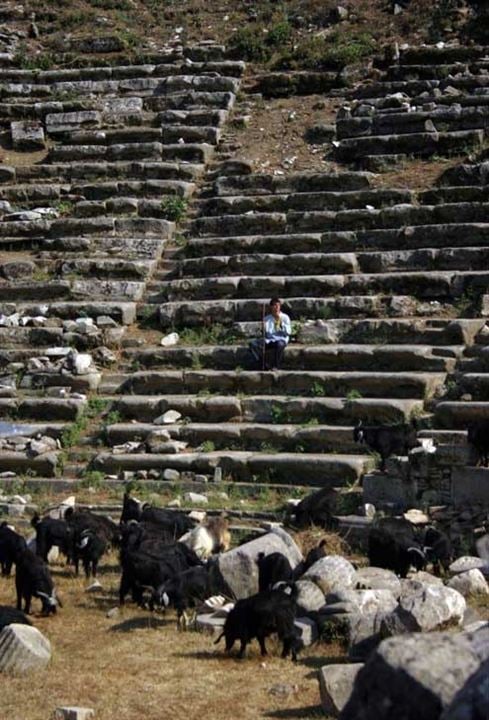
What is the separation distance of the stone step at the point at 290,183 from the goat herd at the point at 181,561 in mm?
9280

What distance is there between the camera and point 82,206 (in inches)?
845

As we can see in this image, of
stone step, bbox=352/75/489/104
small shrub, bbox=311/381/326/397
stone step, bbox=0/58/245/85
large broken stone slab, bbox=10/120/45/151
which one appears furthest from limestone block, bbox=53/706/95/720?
stone step, bbox=0/58/245/85

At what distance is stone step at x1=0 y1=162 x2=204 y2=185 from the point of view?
2223 centimetres

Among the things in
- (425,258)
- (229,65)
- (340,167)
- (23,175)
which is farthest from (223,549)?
(229,65)

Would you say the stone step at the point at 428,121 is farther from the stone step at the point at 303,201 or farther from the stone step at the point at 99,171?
the stone step at the point at 99,171

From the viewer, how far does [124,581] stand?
1062 cm

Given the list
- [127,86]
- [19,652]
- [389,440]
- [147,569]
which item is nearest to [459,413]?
[389,440]

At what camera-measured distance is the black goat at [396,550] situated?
36.0ft

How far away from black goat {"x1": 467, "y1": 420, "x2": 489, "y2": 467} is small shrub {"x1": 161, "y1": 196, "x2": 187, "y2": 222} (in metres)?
9.30

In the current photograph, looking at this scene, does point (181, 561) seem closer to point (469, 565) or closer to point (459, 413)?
point (469, 565)

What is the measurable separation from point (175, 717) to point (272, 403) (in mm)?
8167

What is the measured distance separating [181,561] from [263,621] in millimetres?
1868

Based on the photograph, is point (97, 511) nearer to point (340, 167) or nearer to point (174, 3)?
point (340, 167)

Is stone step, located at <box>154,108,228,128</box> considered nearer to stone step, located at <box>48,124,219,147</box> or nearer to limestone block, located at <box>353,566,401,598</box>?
stone step, located at <box>48,124,219,147</box>
